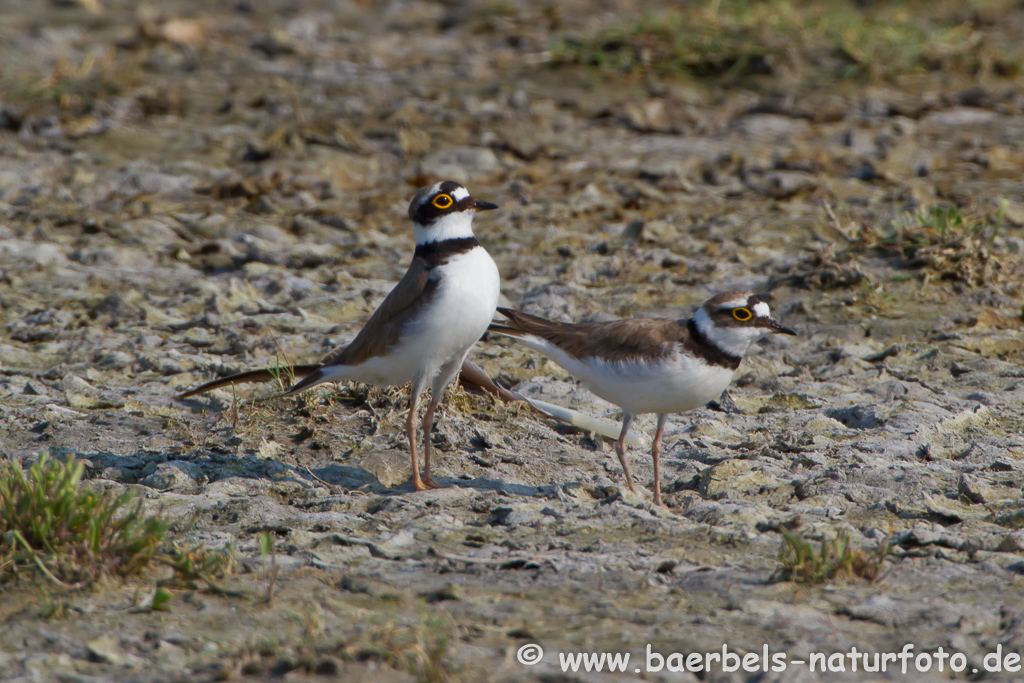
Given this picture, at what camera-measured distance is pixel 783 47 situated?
1102cm

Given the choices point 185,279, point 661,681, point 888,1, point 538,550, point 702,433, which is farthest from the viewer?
point 888,1

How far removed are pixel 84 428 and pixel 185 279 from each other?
2288 mm

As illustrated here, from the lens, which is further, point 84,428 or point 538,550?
point 84,428

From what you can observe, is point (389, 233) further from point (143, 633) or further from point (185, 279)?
A: point (143, 633)

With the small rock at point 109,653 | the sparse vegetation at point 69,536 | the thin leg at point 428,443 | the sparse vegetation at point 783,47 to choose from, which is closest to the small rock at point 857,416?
the thin leg at point 428,443

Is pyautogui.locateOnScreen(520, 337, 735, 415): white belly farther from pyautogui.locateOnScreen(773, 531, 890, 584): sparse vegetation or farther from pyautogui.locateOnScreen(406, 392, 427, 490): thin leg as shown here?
pyautogui.locateOnScreen(773, 531, 890, 584): sparse vegetation

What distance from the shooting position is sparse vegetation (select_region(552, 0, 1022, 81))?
10875 millimetres

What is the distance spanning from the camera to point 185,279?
7602 millimetres

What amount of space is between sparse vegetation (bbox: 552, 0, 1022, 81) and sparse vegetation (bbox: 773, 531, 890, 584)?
7825 mm

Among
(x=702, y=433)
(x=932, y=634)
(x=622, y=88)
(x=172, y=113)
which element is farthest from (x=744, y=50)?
(x=932, y=634)

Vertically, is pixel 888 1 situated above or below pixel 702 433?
above

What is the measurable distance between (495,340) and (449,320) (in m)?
2.03

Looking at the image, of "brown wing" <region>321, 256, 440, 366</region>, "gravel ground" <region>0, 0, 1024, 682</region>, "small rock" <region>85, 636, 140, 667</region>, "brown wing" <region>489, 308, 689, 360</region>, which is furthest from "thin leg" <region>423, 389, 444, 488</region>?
"small rock" <region>85, 636, 140, 667</region>

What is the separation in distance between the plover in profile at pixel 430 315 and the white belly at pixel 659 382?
630mm
